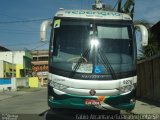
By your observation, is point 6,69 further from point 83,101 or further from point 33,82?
point 83,101

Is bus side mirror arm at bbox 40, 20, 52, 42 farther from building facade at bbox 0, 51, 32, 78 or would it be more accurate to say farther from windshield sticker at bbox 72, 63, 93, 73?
building facade at bbox 0, 51, 32, 78

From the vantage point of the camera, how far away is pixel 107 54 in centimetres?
1077

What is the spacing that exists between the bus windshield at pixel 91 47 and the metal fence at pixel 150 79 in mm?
6380

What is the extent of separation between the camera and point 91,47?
10805 mm

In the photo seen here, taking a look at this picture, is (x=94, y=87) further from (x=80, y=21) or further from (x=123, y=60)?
(x=80, y=21)

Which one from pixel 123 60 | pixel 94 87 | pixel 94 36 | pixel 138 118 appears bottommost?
pixel 138 118

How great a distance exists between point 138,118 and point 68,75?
3728 millimetres

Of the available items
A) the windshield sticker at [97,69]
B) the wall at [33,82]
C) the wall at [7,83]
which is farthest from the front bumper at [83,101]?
the wall at [33,82]

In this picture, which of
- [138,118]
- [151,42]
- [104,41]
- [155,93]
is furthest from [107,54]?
[151,42]

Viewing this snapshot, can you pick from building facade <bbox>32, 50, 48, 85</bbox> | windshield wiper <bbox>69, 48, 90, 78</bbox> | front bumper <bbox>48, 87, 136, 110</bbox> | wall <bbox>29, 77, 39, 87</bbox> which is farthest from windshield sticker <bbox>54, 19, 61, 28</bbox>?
building facade <bbox>32, 50, 48, 85</bbox>

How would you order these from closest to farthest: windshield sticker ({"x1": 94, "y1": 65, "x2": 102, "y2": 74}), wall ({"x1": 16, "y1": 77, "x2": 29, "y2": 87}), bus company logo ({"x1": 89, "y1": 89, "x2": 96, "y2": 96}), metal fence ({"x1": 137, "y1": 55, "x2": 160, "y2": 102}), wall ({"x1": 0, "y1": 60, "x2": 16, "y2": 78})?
bus company logo ({"x1": 89, "y1": 89, "x2": 96, "y2": 96}) < windshield sticker ({"x1": 94, "y1": 65, "x2": 102, "y2": 74}) < metal fence ({"x1": 137, "y1": 55, "x2": 160, "y2": 102}) < wall ({"x1": 0, "y1": 60, "x2": 16, "y2": 78}) < wall ({"x1": 16, "y1": 77, "x2": 29, "y2": 87})

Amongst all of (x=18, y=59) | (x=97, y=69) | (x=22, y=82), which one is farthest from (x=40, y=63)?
(x=97, y=69)

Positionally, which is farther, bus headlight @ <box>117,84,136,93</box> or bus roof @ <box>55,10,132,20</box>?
bus roof @ <box>55,10,132,20</box>

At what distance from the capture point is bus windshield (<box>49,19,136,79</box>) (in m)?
10.6
